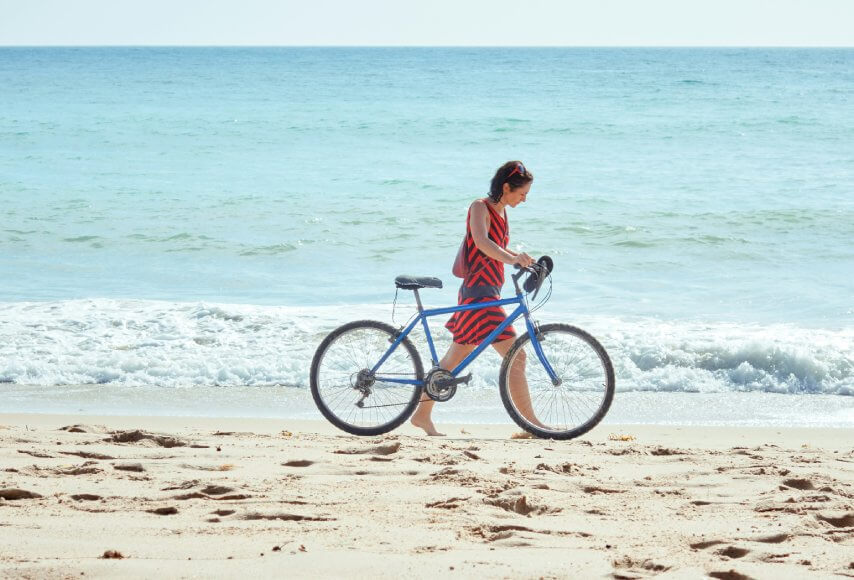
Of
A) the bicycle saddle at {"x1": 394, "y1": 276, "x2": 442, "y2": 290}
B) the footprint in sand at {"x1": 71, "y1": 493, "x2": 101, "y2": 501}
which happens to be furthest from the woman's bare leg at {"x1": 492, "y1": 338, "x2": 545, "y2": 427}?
the footprint in sand at {"x1": 71, "y1": 493, "x2": 101, "y2": 501}

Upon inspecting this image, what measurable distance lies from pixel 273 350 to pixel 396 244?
6009 mm

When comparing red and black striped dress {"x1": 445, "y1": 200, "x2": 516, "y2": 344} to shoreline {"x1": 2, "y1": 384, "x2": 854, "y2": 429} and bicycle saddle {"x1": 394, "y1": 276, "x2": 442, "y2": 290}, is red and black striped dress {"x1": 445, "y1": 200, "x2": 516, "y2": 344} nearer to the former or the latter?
bicycle saddle {"x1": 394, "y1": 276, "x2": 442, "y2": 290}

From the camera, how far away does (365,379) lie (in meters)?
5.76

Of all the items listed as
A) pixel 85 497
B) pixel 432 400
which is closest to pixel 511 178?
pixel 432 400

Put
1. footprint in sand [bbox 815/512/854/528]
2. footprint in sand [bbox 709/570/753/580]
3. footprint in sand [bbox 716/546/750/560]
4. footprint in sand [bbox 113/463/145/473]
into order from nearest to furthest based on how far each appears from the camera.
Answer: footprint in sand [bbox 709/570/753/580] → footprint in sand [bbox 716/546/750/560] → footprint in sand [bbox 815/512/854/528] → footprint in sand [bbox 113/463/145/473]

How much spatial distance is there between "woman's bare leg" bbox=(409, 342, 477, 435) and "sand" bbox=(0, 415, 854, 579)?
0.36 meters

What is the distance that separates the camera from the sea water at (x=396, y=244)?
788 cm

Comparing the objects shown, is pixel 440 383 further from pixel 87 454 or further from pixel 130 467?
pixel 87 454

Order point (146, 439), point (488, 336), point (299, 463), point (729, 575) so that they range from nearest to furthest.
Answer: point (729, 575), point (299, 463), point (146, 439), point (488, 336)

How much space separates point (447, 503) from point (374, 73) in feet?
203

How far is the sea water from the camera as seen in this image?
310 inches

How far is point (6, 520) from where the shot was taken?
3762mm

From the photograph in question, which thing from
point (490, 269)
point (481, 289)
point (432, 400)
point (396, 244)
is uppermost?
point (396, 244)

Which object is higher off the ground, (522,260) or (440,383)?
(522,260)
